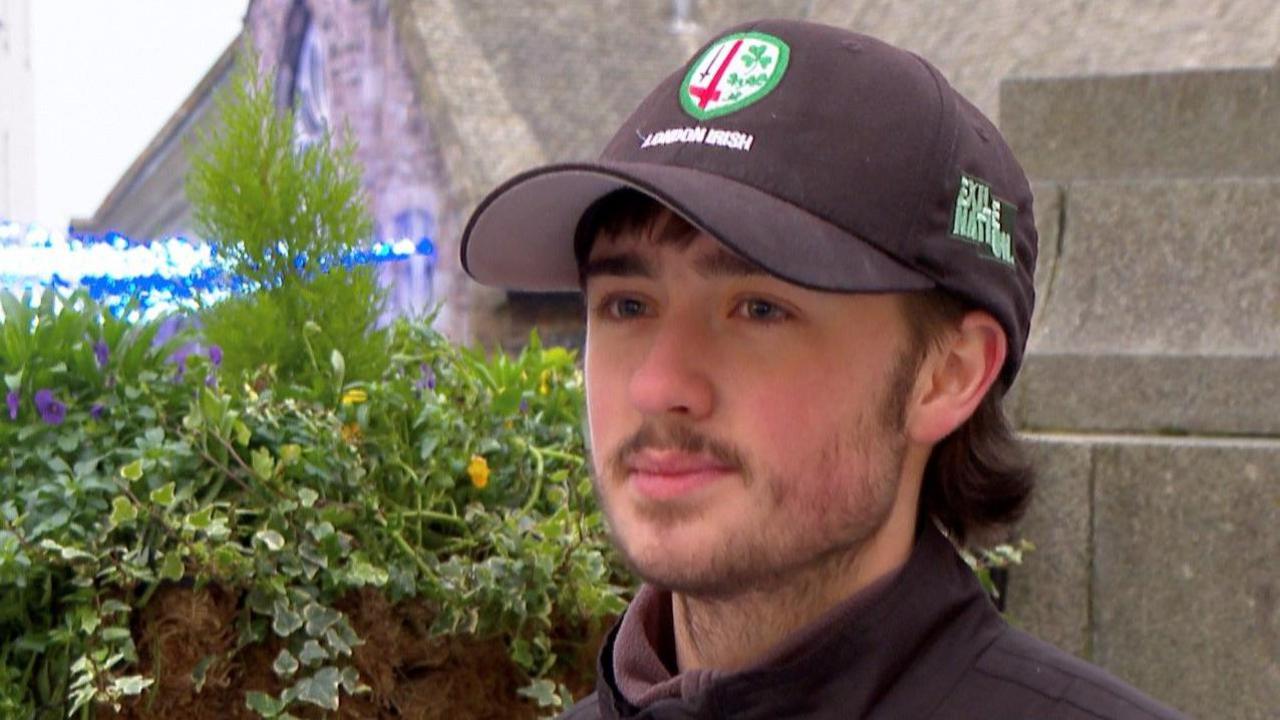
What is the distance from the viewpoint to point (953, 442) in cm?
178

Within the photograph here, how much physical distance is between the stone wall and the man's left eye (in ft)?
7.51

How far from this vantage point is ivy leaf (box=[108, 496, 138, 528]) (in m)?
2.42

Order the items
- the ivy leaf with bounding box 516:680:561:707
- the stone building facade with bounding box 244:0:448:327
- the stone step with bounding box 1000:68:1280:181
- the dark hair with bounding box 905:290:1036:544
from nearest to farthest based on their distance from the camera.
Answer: the dark hair with bounding box 905:290:1036:544, the ivy leaf with bounding box 516:680:561:707, the stone step with bounding box 1000:68:1280:181, the stone building facade with bounding box 244:0:448:327

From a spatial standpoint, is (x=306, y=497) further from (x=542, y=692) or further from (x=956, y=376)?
(x=956, y=376)

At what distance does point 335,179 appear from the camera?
120 inches

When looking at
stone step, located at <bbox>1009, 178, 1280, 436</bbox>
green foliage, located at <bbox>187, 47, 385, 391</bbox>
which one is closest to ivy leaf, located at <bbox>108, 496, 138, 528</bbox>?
green foliage, located at <bbox>187, 47, 385, 391</bbox>

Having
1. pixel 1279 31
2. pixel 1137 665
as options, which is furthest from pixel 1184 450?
pixel 1279 31

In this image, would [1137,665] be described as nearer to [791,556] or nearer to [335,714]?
[335,714]

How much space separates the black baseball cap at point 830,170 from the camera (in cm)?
145

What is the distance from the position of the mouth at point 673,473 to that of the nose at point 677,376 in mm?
40

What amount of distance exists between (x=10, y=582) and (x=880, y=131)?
1.50 meters

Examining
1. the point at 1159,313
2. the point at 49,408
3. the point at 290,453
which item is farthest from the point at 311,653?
the point at 1159,313

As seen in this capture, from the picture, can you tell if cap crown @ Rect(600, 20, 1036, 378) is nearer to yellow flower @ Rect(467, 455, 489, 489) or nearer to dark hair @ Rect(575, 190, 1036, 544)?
dark hair @ Rect(575, 190, 1036, 544)

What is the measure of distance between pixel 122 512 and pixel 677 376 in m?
1.21
